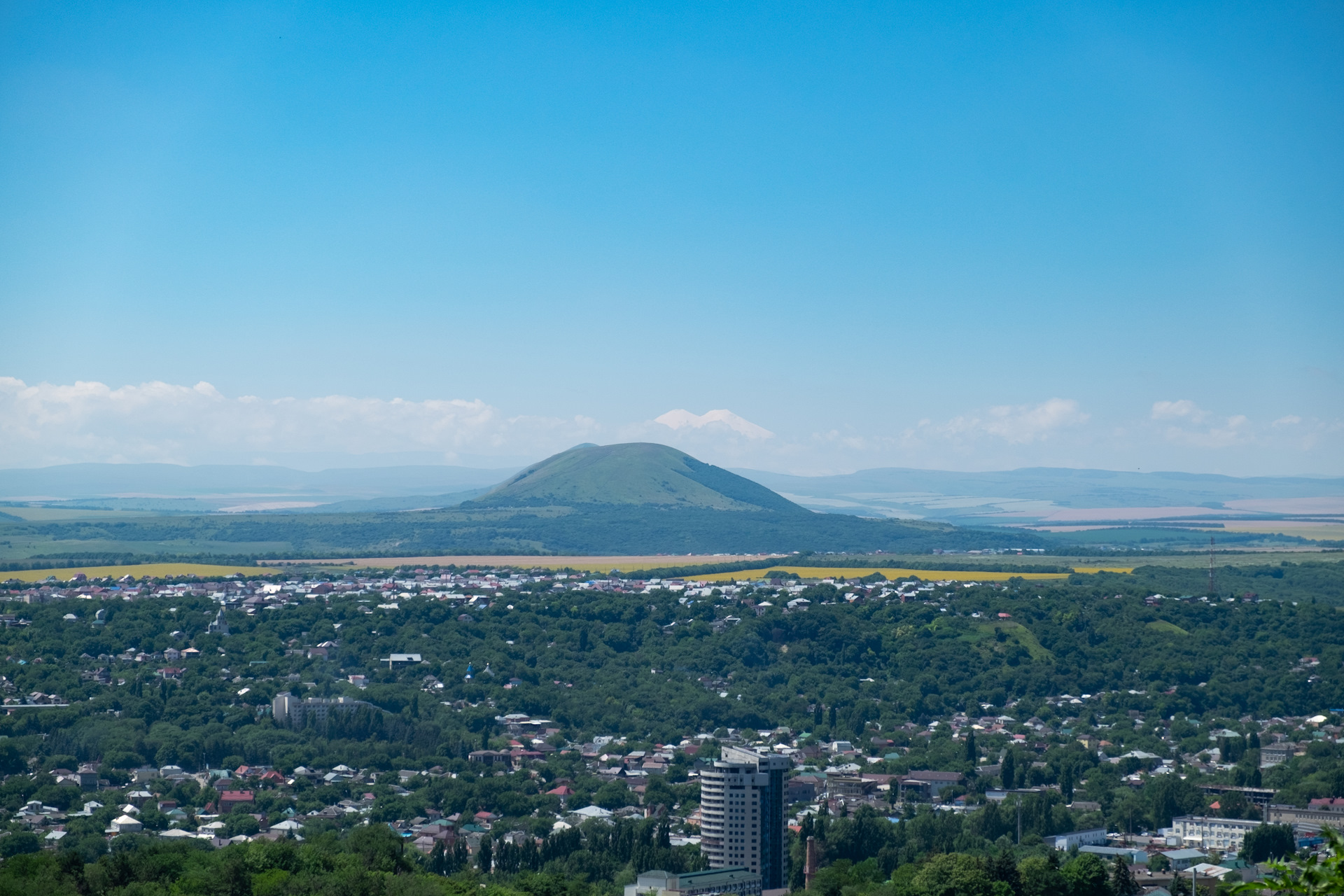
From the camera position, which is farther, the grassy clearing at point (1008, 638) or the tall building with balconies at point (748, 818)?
the grassy clearing at point (1008, 638)

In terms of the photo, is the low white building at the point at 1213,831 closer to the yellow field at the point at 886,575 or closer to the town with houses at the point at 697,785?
the town with houses at the point at 697,785

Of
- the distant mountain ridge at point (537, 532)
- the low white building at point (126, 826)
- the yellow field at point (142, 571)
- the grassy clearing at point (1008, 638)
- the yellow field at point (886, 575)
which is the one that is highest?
the distant mountain ridge at point (537, 532)

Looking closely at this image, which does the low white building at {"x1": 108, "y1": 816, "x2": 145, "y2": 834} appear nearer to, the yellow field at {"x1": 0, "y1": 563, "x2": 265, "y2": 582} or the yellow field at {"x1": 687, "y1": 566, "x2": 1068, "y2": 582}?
the yellow field at {"x1": 0, "y1": 563, "x2": 265, "y2": 582}

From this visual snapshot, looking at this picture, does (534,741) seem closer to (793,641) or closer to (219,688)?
(219,688)

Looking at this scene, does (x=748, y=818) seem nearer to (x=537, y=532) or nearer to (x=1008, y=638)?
(x=1008, y=638)

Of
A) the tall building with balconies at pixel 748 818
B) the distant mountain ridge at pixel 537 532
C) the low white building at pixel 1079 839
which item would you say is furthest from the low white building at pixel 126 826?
the distant mountain ridge at pixel 537 532

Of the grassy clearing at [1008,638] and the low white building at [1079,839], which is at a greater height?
the grassy clearing at [1008,638]
